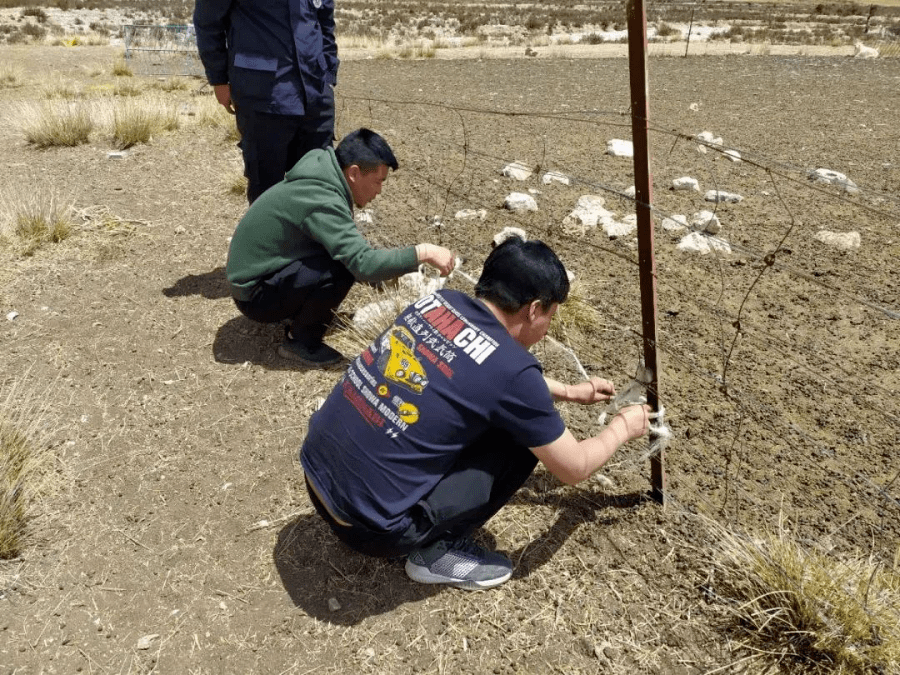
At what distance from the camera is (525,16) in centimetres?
3319

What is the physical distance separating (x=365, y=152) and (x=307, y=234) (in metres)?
0.45

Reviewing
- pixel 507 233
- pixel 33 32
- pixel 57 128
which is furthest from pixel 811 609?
pixel 33 32

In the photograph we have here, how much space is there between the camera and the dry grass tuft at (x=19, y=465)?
239 centimetres

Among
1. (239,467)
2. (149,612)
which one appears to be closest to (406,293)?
(239,467)

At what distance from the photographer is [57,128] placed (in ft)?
23.2

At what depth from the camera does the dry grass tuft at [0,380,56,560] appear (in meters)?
2.39

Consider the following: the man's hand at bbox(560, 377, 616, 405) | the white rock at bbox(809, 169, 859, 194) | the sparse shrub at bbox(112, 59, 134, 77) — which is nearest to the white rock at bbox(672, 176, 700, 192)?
the white rock at bbox(809, 169, 859, 194)

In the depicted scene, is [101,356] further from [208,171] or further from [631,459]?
[208,171]

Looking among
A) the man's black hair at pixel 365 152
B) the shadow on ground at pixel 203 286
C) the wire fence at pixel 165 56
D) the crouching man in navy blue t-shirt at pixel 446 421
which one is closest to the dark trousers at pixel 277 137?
the shadow on ground at pixel 203 286

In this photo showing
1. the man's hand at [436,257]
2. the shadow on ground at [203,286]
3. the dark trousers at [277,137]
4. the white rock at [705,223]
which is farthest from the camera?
the white rock at [705,223]

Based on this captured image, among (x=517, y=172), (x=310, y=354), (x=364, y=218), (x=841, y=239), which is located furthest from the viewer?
(x=517, y=172)

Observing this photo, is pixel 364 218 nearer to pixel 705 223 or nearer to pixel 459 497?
pixel 705 223

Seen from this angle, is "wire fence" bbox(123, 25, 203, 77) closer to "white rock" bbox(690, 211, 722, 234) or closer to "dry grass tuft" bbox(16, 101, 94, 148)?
"dry grass tuft" bbox(16, 101, 94, 148)

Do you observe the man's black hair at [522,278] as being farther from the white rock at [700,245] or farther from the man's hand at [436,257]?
the white rock at [700,245]
